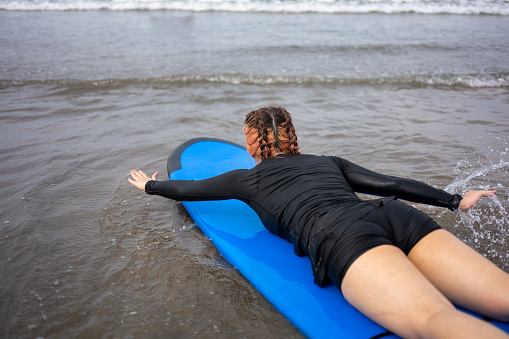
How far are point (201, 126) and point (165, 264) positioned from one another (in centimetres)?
296

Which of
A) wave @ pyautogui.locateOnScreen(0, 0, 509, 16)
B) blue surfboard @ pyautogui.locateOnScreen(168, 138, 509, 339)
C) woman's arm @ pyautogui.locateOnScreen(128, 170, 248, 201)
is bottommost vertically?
blue surfboard @ pyautogui.locateOnScreen(168, 138, 509, 339)

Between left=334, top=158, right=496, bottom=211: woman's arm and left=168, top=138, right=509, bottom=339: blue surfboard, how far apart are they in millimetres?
660

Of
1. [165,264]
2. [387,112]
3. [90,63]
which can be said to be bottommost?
[165,264]

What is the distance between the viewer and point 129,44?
9945 millimetres

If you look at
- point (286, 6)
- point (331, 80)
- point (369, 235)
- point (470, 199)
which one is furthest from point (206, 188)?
point (286, 6)

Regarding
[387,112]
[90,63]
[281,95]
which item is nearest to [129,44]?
[90,63]

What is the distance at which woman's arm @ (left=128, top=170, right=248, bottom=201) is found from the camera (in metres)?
2.68

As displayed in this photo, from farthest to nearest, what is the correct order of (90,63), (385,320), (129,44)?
(129,44) → (90,63) → (385,320)

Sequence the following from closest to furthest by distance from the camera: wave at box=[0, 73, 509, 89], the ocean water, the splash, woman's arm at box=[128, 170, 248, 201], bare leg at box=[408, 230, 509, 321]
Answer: bare leg at box=[408, 230, 509, 321] → the ocean water → woman's arm at box=[128, 170, 248, 201] → the splash → wave at box=[0, 73, 509, 89]

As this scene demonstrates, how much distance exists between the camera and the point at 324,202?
2.36m

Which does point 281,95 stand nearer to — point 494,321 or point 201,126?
point 201,126

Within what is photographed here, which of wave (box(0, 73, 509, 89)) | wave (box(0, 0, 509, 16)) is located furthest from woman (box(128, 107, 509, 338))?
wave (box(0, 0, 509, 16))

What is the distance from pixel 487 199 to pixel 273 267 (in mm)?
2264

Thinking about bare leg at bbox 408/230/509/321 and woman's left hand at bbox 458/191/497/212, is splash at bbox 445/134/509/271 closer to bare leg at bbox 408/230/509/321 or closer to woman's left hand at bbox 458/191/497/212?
woman's left hand at bbox 458/191/497/212
